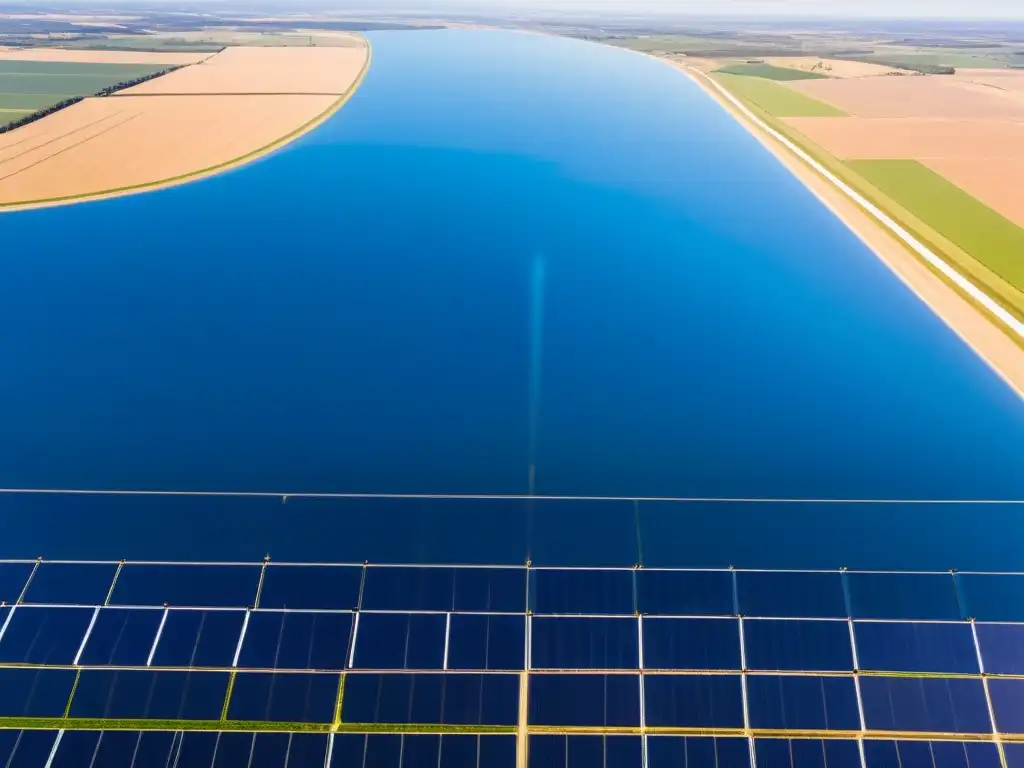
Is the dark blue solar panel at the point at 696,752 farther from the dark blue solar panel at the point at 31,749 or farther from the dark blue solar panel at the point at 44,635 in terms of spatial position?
the dark blue solar panel at the point at 44,635

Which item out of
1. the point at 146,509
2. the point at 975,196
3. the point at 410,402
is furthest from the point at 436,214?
the point at 975,196

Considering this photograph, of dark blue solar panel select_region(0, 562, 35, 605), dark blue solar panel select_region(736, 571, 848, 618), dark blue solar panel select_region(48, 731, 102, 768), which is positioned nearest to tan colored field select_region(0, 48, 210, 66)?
dark blue solar panel select_region(0, 562, 35, 605)

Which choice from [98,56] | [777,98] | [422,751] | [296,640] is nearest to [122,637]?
[296,640]

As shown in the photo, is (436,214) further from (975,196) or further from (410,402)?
(975,196)

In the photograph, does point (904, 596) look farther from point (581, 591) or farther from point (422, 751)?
point (422, 751)

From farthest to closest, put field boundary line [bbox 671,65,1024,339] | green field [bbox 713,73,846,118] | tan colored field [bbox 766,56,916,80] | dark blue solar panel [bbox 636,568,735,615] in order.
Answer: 1. tan colored field [bbox 766,56,916,80]
2. green field [bbox 713,73,846,118]
3. field boundary line [bbox 671,65,1024,339]
4. dark blue solar panel [bbox 636,568,735,615]

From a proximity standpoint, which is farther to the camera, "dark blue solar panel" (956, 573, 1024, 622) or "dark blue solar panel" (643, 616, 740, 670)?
"dark blue solar panel" (956, 573, 1024, 622)

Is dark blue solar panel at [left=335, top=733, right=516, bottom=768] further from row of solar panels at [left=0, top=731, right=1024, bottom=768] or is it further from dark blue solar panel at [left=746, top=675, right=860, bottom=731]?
dark blue solar panel at [left=746, top=675, right=860, bottom=731]
